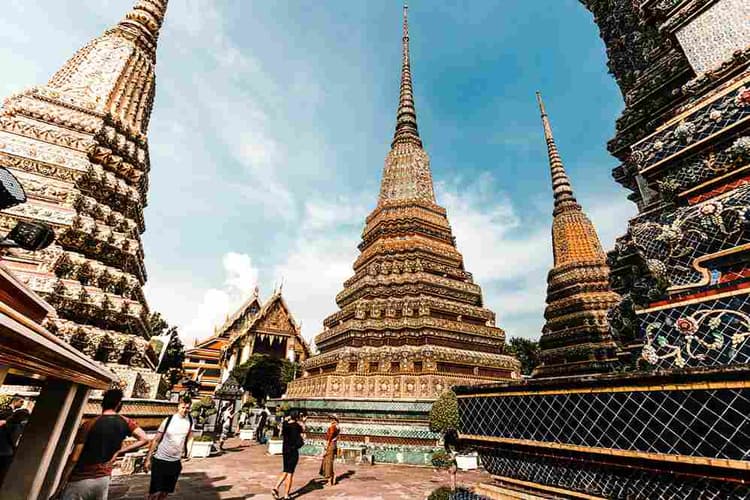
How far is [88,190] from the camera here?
11.6 metres

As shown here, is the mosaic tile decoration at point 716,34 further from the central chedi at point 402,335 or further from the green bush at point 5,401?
the green bush at point 5,401

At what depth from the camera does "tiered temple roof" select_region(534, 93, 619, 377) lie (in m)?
14.1

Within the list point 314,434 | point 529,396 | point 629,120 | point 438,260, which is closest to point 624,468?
point 529,396

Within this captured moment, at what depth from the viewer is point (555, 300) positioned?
17.2m

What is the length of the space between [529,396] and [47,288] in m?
11.7

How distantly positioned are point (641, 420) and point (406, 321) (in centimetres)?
1121

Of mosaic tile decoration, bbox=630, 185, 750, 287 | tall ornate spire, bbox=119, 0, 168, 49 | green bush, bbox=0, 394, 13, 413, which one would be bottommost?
green bush, bbox=0, 394, 13, 413

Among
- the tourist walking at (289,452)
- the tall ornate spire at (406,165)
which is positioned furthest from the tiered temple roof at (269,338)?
the tourist walking at (289,452)

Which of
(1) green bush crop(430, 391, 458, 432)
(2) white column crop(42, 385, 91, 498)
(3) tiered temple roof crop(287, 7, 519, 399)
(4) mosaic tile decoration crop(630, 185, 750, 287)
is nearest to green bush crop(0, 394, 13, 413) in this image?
(2) white column crop(42, 385, 91, 498)

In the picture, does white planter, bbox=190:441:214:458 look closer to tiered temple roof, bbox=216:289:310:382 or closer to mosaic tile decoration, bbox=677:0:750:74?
mosaic tile decoration, bbox=677:0:750:74

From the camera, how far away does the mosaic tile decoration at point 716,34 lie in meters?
2.39

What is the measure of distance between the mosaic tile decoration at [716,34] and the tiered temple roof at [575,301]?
43.3 feet

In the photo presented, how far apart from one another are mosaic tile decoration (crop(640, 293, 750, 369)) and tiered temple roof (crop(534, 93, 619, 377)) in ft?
44.6

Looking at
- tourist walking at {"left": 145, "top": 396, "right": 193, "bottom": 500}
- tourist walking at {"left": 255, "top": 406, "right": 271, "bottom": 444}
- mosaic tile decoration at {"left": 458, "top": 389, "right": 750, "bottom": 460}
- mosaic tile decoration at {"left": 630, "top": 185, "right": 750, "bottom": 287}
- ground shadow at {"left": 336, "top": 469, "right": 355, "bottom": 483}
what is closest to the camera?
mosaic tile decoration at {"left": 458, "top": 389, "right": 750, "bottom": 460}
